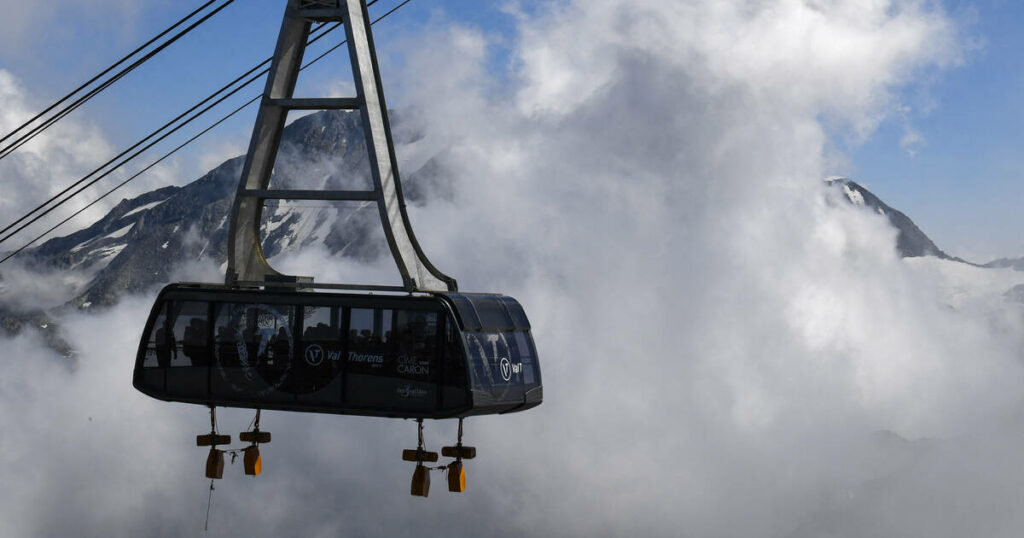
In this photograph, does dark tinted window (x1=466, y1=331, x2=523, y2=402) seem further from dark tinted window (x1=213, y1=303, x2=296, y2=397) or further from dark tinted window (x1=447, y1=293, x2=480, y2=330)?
dark tinted window (x1=213, y1=303, x2=296, y2=397)

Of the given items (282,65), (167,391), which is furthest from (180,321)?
(282,65)

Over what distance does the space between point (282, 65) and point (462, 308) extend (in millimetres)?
9936

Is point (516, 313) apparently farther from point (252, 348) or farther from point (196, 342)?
point (196, 342)

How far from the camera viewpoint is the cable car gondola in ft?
115

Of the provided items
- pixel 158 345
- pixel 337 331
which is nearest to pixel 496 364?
pixel 337 331

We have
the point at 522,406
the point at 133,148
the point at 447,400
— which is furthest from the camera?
the point at 133,148

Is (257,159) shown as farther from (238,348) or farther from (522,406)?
(522,406)

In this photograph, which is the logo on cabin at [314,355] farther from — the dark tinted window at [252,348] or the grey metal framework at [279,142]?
the grey metal framework at [279,142]

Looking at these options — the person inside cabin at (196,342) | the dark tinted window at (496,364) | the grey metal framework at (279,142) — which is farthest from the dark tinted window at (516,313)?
the person inside cabin at (196,342)

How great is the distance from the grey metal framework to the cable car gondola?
46 mm

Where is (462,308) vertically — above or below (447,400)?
above

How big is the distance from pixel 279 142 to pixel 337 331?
5.75 meters

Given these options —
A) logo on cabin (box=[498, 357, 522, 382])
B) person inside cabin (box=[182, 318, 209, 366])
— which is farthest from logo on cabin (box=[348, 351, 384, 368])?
person inside cabin (box=[182, 318, 209, 366])

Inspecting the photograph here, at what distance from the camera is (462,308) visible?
3512cm
